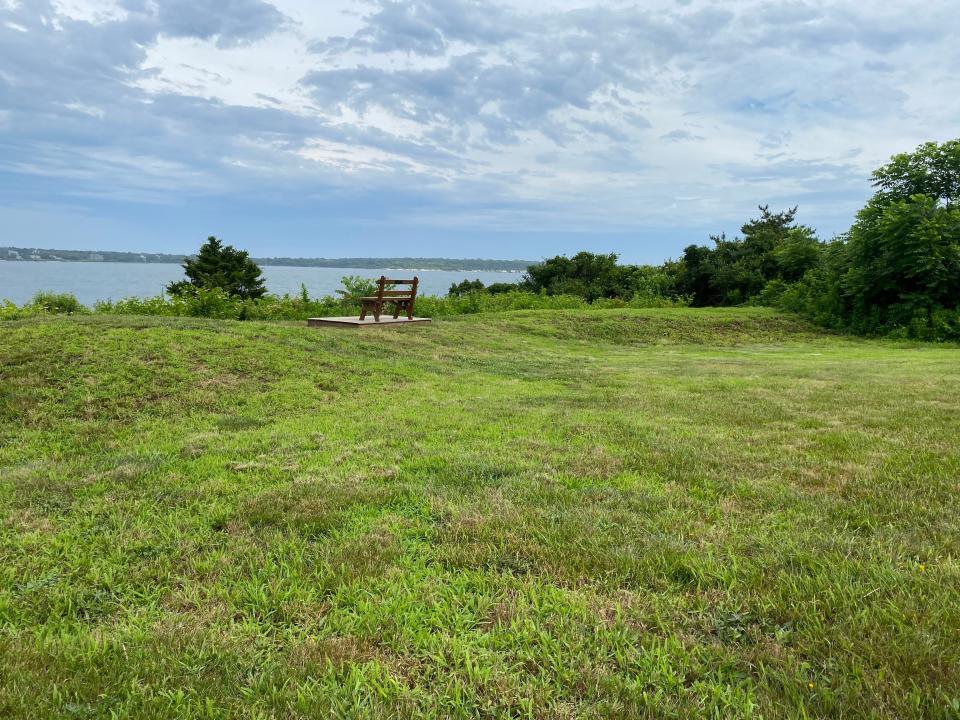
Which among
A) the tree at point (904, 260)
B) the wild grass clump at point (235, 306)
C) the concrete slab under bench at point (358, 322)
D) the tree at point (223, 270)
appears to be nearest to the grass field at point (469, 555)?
the concrete slab under bench at point (358, 322)

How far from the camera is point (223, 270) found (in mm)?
41375

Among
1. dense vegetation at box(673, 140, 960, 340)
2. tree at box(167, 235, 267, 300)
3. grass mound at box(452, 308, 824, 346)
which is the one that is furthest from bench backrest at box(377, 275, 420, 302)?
tree at box(167, 235, 267, 300)

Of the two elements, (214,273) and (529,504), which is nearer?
(529,504)

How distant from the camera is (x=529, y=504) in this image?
147 inches

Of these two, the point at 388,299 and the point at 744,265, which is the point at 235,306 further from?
the point at 744,265

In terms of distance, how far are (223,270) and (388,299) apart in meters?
31.9

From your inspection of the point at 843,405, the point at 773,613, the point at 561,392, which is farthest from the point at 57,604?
the point at 843,405

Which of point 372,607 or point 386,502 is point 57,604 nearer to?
point 372,607

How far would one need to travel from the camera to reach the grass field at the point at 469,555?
207 cm

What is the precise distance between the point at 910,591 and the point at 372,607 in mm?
2270

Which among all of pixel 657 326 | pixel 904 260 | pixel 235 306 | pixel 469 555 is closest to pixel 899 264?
pixel 904 260

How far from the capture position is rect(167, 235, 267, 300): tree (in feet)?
131

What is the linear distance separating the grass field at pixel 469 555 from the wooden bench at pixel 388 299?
6.84 metres

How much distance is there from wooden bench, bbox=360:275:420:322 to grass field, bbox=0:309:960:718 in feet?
22.4
